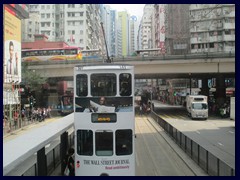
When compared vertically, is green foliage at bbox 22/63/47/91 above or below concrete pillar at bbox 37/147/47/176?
above

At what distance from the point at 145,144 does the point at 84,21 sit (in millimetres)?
71946

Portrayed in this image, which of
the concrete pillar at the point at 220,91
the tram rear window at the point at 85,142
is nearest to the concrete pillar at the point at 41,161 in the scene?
the tram rear window at the point at 85,142

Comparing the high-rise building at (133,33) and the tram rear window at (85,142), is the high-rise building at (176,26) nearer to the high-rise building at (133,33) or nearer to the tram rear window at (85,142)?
the high-rise building at (133,33)

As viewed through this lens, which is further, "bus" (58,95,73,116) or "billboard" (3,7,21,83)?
"bus" (58,95,73,116)

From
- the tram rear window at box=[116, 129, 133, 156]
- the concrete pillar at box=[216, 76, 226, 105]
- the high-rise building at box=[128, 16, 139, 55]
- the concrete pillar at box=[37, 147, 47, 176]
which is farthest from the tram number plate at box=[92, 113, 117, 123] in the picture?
the concrete pillar at box=[216, 76, 226, 105]

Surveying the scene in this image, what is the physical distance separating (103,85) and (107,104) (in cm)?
62

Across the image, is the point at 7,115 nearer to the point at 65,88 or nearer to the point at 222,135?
the point at 222,135

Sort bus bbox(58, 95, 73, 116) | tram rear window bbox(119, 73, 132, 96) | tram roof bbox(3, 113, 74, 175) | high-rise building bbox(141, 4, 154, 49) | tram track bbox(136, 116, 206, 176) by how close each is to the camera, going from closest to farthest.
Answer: tram roof bbox(3, 113, 74, 175)
tram rear window bbox(119, 73, 132, 96)
tram track bbox(136, 116, 206, 176)
high-rise building bbox(141, 4, 154, 49)
bus bbox(58, 95, 73, 116)

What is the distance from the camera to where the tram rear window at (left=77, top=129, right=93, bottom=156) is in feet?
33.8

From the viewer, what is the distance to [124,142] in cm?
1037

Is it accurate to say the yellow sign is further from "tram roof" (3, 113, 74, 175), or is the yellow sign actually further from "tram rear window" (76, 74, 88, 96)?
"tram rear window" (76, 74, 88, 96)

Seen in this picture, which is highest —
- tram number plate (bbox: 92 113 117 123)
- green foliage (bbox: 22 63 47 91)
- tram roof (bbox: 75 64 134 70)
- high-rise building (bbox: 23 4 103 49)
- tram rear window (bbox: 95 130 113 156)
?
high-rise building (bbox: 23 4 103 49)

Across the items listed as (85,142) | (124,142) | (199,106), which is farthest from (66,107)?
(124,142)
